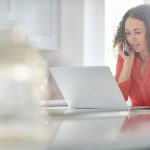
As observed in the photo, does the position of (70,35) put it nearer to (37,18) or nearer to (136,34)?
(37,18)

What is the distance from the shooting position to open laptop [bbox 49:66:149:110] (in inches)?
42.6

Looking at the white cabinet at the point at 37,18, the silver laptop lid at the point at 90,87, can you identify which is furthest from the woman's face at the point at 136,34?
the silver laptop lid at the point at 90,87

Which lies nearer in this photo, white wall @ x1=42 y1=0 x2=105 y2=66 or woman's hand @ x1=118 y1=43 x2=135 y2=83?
woman's hand @ x1=118 y1=43 x2=135 y2=83

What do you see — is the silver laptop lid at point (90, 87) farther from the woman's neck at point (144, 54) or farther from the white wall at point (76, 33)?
the white wall at point (76, 33)

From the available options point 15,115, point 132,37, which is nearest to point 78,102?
point 132,37

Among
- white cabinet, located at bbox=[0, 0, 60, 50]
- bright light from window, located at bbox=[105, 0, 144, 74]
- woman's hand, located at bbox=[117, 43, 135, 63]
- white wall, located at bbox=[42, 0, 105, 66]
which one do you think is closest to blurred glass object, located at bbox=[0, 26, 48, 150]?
woman's hand, located at bbox=[117, 43, 135, 63]

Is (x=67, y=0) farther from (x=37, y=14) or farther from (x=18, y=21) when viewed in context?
(x=18, y=21)

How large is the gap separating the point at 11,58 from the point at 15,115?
4 centimetres

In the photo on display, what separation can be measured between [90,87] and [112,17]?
1419 mm

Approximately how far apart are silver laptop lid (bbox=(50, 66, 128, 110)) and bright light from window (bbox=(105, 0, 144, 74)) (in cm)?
125

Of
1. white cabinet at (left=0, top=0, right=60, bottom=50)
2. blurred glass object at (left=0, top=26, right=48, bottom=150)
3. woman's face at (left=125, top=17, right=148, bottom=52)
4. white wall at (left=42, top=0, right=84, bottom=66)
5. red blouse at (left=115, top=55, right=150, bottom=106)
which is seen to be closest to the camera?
blurred glass object at (left=0, top=26, right=48, bottom=150)

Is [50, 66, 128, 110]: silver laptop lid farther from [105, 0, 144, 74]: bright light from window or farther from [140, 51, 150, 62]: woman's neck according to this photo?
[105, 0, 144, 74]: bright light from window

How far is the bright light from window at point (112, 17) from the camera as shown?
2.43m

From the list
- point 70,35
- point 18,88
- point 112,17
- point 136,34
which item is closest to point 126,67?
point 136,34
